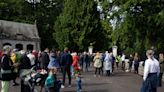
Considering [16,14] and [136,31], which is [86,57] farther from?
[16,14]

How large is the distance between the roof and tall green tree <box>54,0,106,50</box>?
4.60 m

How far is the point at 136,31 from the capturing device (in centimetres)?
3894

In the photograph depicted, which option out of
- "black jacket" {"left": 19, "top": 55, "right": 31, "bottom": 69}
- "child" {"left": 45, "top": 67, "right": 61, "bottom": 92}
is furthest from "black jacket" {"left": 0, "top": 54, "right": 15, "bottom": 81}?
"black jacket" {"left": 19, "top": 55, "right": 31, "bottom": 69}

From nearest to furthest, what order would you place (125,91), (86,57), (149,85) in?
(149,85) → (125,91) → (86,57)

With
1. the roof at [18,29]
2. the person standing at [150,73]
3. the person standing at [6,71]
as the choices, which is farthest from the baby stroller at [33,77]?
the roof at [18,29]

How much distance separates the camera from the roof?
79350 millimetres

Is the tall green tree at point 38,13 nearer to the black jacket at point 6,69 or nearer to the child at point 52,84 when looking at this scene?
the black jacket at point 6,69

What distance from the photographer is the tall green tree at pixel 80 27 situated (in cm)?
7881

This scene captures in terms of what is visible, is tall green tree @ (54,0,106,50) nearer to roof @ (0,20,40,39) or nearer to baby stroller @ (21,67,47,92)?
roof @ (0,20,40,39)

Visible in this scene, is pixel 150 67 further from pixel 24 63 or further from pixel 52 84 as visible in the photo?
pixel 24 63

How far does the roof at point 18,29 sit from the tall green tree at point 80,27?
460cm

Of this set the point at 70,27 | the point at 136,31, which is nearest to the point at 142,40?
the point at 136,31

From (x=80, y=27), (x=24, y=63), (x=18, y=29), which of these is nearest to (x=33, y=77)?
(x=24, y=63)

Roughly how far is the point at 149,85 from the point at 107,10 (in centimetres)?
2460
